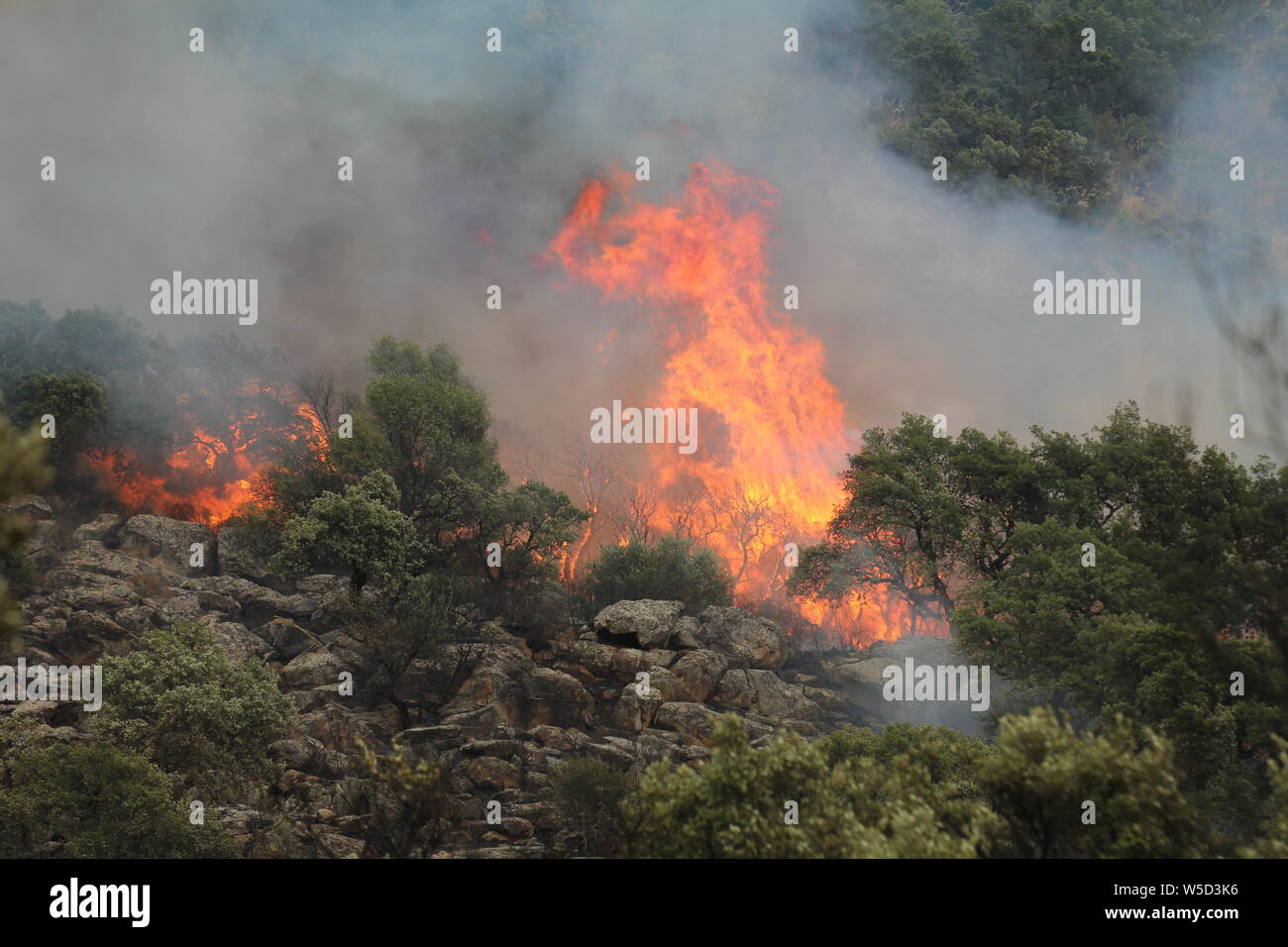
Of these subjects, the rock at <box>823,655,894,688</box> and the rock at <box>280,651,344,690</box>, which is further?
the rock at <box>823,655,894,688</box>

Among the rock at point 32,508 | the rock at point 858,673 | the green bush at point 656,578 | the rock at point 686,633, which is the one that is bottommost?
the rock at point 858,673

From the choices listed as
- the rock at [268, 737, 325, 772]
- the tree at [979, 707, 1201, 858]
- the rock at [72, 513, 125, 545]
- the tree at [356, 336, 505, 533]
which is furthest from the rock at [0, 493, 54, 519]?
the tree at [979, 707, 1201, 858]

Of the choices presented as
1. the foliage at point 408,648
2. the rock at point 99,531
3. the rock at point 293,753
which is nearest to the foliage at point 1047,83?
the foliage at point 408,648

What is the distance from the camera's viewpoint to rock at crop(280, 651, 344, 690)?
45938 mm

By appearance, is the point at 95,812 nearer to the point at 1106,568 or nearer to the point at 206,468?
the point at 1106,568

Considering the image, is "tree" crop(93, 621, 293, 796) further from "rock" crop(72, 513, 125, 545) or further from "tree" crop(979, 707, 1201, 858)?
"tree" crop(979, 707, 1201, 858)

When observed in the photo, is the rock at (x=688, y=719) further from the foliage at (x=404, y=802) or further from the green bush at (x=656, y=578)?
the green bush at (x=656, y=578)

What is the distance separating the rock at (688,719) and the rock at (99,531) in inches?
1462

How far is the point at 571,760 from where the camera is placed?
3788 cm

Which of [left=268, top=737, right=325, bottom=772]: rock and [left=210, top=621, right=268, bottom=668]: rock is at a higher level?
[left=210, top=621, right=268, bottom=668]: rock

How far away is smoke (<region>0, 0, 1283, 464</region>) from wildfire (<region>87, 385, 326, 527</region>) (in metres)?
15.0

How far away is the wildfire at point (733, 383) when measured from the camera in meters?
84.2

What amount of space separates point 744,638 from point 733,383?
119 feet

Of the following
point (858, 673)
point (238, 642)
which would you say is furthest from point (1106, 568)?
point (238, 642)
